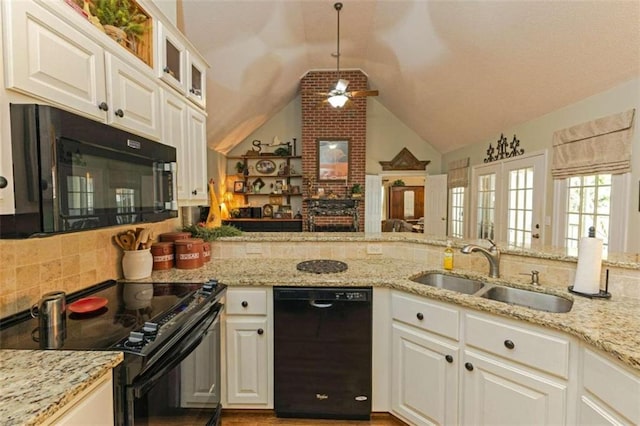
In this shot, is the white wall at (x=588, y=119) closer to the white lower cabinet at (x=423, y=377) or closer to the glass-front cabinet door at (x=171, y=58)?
the white lower cabinet at (x=423, y=377)

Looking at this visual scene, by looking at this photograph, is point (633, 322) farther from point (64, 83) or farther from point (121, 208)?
point (64, 83)

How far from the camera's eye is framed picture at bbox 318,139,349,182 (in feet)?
19.6

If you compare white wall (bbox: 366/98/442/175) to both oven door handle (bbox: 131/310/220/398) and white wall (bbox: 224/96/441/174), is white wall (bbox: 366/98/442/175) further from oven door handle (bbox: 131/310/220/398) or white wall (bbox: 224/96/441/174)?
oven door handle (bbox: 131/310/220/398)

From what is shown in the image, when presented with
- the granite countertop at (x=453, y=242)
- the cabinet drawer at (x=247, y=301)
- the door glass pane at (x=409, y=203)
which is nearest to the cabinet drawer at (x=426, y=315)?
the granite countertop at (x=453, y=242)

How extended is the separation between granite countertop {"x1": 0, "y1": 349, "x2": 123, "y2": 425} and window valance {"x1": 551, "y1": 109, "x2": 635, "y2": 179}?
3.77 m

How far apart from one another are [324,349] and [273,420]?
0.61m

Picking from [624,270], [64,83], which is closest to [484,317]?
[624,270]

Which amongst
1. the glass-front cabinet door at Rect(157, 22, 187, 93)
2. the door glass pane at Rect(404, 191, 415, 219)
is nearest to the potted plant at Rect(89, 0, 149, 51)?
the glass-front cabinet door at Rect(157, 22, 187, 93)

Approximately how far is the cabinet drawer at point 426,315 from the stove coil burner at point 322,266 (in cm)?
45

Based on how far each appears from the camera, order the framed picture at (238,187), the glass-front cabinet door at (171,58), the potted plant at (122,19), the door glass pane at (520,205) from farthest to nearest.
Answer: the framed picture at (238,187), the door glass pane at (520,205), the glass-front cabinet door at (171,58), the potted plant at (122,19)

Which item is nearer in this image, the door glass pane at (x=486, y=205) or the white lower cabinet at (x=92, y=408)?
the white lower cabinet at (x=92, y=408)

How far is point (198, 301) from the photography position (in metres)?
1.51

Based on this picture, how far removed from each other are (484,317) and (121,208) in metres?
1.73

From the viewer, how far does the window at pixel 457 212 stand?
5730 millimetres
